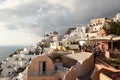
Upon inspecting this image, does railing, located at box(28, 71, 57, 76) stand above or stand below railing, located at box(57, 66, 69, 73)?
below

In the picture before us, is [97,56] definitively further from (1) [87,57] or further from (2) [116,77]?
(2) [116,77]

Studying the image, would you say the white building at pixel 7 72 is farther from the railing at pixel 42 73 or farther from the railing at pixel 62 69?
the railing at pixel 62 69

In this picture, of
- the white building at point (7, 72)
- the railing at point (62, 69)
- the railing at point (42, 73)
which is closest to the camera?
the railing at point (62, 69)

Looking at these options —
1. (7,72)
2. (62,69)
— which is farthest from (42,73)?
(7,72)

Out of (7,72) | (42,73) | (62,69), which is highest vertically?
(62,69)

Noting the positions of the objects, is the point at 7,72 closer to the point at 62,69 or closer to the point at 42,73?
the point at 42,73

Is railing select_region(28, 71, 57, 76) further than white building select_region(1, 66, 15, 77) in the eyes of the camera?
No

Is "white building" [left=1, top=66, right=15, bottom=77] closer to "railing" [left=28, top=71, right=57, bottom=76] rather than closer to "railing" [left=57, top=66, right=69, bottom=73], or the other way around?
"railing" [left=28, top=71, right=57, bottom=76]

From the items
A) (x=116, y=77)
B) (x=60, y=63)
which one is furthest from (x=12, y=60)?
(x=116, y=77)

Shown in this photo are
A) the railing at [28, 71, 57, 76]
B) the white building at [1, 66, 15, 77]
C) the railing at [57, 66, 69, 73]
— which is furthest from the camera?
the white building at [1, 66, 15, 77]

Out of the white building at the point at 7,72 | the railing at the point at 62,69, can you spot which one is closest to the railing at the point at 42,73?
the railing at the point at 62,69

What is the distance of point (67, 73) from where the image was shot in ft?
83.6

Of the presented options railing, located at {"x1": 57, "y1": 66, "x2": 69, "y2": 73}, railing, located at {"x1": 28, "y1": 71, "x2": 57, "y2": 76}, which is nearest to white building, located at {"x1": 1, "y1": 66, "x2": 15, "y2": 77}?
railing, located at {"x1": 28, "y1": 71, "x2": 57, "y2": 76}

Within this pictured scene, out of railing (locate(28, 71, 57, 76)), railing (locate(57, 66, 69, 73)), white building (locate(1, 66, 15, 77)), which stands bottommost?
white building (locate(1, 66, 15, 77))
